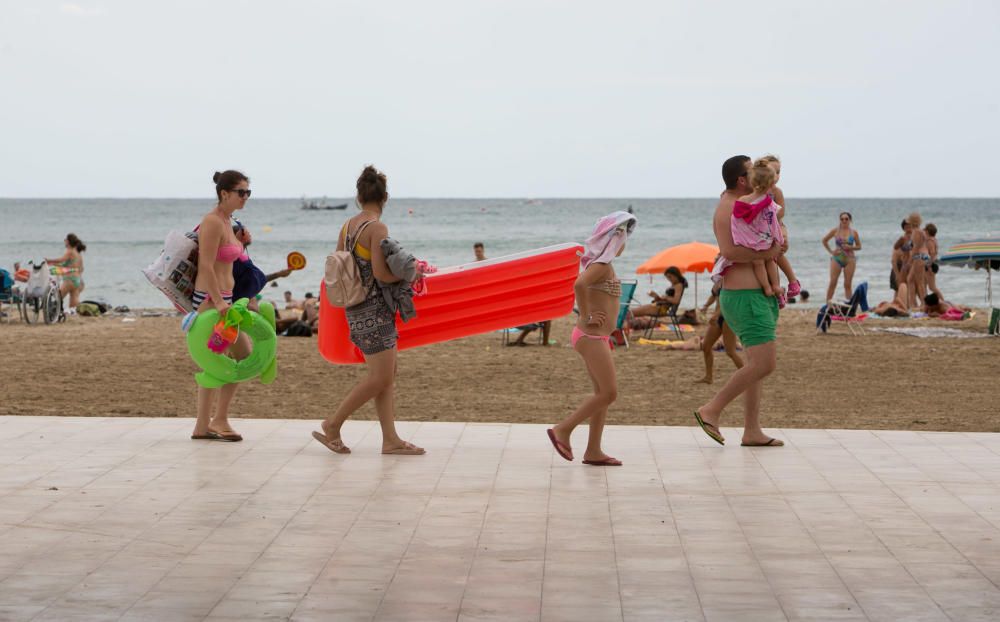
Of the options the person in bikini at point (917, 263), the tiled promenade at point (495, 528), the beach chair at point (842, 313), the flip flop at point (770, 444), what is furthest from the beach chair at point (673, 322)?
the flip flop at point (770, 444)

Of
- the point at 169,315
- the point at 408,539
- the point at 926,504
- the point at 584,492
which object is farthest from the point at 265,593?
the point at 169,315

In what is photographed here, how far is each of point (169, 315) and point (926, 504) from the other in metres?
16.3

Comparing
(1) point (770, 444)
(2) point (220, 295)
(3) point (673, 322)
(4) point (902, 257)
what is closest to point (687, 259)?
(3) point (673, 322)

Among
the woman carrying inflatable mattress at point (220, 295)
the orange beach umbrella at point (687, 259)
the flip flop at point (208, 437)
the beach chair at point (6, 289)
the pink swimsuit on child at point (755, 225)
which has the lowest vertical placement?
the beach chair at point (6, 289)

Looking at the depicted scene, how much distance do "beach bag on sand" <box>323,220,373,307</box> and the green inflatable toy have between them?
25.3 inches

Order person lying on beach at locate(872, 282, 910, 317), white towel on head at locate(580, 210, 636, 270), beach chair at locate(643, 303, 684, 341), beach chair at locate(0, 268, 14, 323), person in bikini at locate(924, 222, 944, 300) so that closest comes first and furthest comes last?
1. white towel on head at locate(580, 210, 636, 270)
2. beach chair at locate(643, 303, 684, 341)
3. beach chair at locate(0, 268, 14, 323)
4. person lying on beach at locate(872, 282, 910, 317)
5. person in bikini at locate(924, 222, 944, 300)

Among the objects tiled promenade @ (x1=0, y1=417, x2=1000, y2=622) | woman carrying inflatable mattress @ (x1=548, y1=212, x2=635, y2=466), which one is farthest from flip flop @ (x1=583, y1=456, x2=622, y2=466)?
A: woman carrying inflatable mattress @ (x1=548, y1=212, x2=635, y2=466)

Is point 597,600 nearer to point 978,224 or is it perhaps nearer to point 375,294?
point 375,294

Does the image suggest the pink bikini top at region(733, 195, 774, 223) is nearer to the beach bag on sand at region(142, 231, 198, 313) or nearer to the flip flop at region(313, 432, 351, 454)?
the flip flop at region(313, 432, 351, 454)

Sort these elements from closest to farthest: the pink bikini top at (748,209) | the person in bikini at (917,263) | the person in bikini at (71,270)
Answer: the pink bikini top at (748,209)
the person in bikini at (917,263)
the person in bikini at (71,270)

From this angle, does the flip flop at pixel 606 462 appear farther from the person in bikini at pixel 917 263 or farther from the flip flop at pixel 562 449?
the person in bikini at pixel 917 263

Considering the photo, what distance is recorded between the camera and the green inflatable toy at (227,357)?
6.55 m

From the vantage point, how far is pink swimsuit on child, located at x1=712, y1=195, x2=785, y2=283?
21.0 ft
